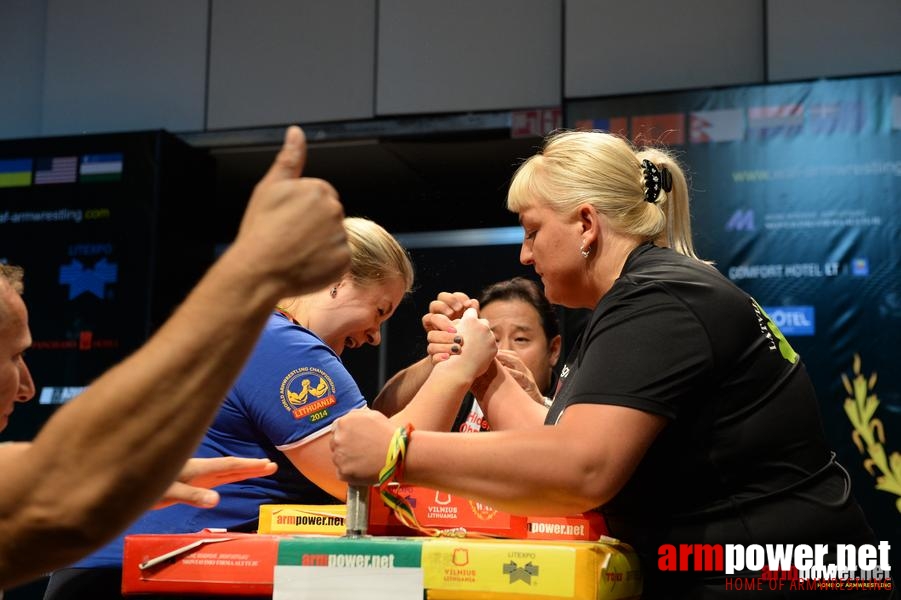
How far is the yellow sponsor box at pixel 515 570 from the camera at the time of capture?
1.11m

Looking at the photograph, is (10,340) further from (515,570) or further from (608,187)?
(608,187)

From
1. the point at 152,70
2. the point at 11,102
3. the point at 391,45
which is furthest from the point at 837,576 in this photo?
the point at 11,102

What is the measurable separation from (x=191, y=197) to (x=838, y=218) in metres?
2.94

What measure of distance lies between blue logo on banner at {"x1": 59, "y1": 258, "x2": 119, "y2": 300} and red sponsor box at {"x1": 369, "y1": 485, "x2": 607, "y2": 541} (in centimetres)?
344

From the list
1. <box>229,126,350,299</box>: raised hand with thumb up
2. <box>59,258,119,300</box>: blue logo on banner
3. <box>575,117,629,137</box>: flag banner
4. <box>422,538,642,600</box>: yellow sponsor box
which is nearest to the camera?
<box>229,126,350,299</box>: raised hand with thumb up

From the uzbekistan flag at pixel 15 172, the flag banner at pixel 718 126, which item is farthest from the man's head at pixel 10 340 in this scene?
the uzbekistan flag at pixel 15 172

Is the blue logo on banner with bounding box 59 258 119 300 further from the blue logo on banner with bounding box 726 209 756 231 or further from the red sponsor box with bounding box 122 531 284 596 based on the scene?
the red sponsor box with bounding box 122 531 284 596

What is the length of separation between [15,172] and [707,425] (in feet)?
13.9

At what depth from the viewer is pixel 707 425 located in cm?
133

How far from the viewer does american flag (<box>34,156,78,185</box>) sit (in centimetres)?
463

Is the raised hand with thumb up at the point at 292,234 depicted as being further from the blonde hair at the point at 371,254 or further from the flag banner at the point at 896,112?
the flag banner at the point at 896,112

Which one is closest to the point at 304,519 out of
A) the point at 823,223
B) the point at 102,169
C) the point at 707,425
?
the point at 707,425

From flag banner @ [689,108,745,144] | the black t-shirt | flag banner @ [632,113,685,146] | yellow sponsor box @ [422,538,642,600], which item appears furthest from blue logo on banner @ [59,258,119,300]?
yellow sponsor box @ [422,538,642,600]

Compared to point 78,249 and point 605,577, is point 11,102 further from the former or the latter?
point 605,577
